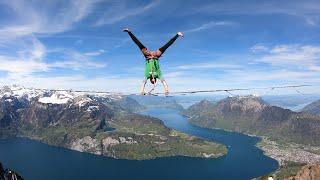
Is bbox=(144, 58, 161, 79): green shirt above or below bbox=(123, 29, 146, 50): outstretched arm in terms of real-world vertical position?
below

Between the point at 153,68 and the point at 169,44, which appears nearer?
the point at 169,44

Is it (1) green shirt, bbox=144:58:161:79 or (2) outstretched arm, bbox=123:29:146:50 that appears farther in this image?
(1) green shirt, bbox=144:58:161:79

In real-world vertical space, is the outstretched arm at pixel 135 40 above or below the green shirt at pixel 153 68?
above

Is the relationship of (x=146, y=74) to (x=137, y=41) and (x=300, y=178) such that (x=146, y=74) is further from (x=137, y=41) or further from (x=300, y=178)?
(x=300, y=178)

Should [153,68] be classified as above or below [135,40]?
below

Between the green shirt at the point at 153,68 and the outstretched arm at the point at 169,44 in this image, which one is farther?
the green shirt at the point at 153,68

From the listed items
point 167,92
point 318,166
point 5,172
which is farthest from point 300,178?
point 167,92

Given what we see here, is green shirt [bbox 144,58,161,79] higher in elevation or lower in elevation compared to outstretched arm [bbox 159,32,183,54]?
lower

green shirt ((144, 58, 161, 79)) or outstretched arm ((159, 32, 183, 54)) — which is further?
green shirt ((144, 58, 161, 79))

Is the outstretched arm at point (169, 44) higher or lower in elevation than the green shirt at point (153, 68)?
higher

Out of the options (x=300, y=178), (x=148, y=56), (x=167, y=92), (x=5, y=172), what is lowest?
(x=300, y=178)

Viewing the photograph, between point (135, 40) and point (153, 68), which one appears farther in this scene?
point (153, 68)
